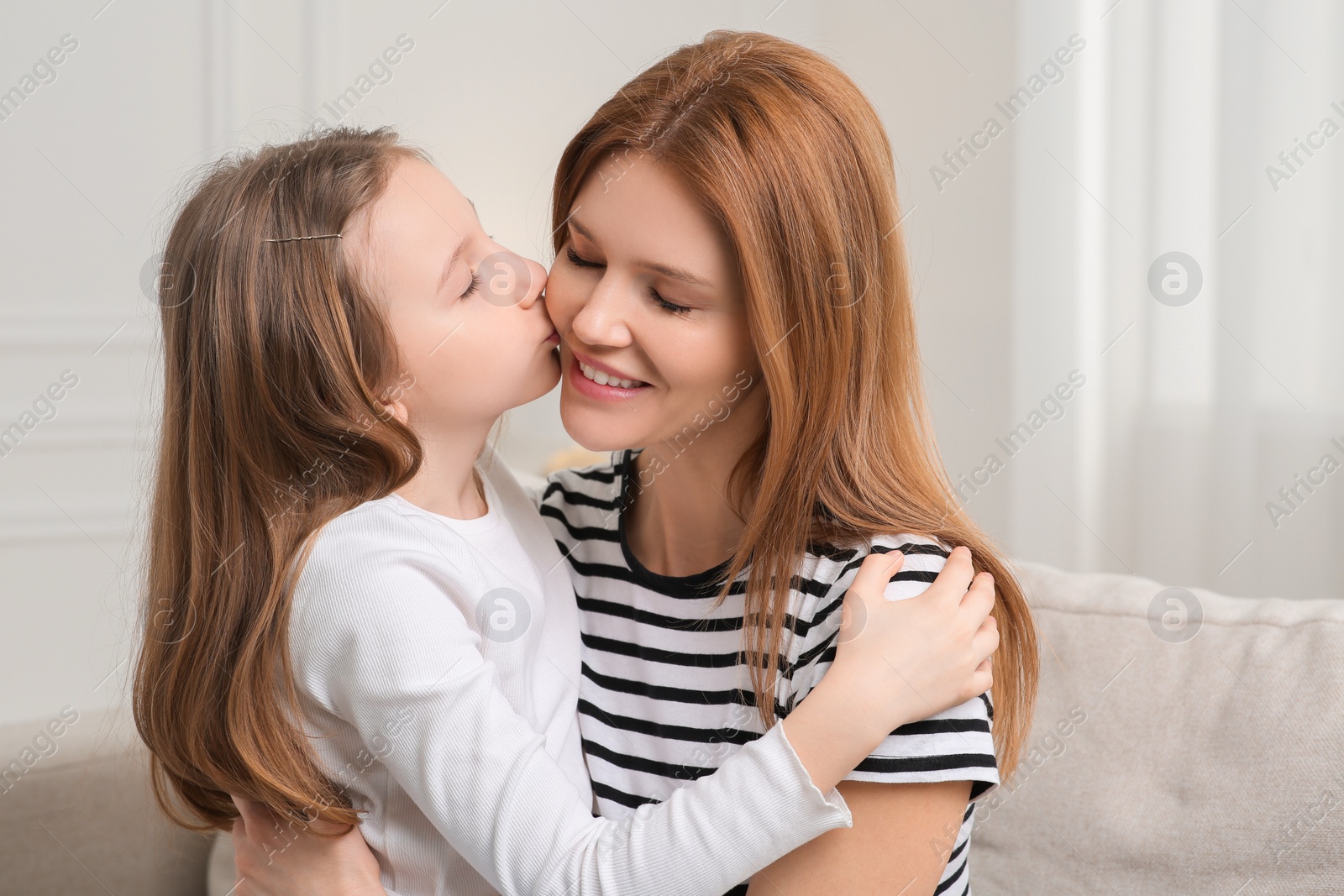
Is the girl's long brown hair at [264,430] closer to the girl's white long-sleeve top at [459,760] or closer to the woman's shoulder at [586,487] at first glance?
the girl's white long-sleeve top at [459,760]

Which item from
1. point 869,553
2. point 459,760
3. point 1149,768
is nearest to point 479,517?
point 459,760

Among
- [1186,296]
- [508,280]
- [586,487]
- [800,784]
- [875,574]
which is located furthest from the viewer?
[1186,296]

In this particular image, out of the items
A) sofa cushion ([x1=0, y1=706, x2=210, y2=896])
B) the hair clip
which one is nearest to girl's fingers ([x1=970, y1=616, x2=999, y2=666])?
the hair clip

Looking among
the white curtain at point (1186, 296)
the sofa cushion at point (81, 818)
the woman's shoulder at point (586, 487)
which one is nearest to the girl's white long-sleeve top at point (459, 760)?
the woman's shoulder at point (586, 487)

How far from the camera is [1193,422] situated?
2730mm

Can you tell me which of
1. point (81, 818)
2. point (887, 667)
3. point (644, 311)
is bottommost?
point (81, 818)

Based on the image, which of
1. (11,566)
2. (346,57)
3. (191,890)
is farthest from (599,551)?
(346,57)

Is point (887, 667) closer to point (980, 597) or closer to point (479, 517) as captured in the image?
point (980, 597)

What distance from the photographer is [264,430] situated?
47.0 inches

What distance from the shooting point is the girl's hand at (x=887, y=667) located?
39.0 inches

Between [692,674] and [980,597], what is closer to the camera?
[980,597]

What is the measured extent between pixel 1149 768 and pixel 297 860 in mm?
1100

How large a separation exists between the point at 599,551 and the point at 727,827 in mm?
558

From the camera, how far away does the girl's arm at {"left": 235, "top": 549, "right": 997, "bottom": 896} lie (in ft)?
3.25
